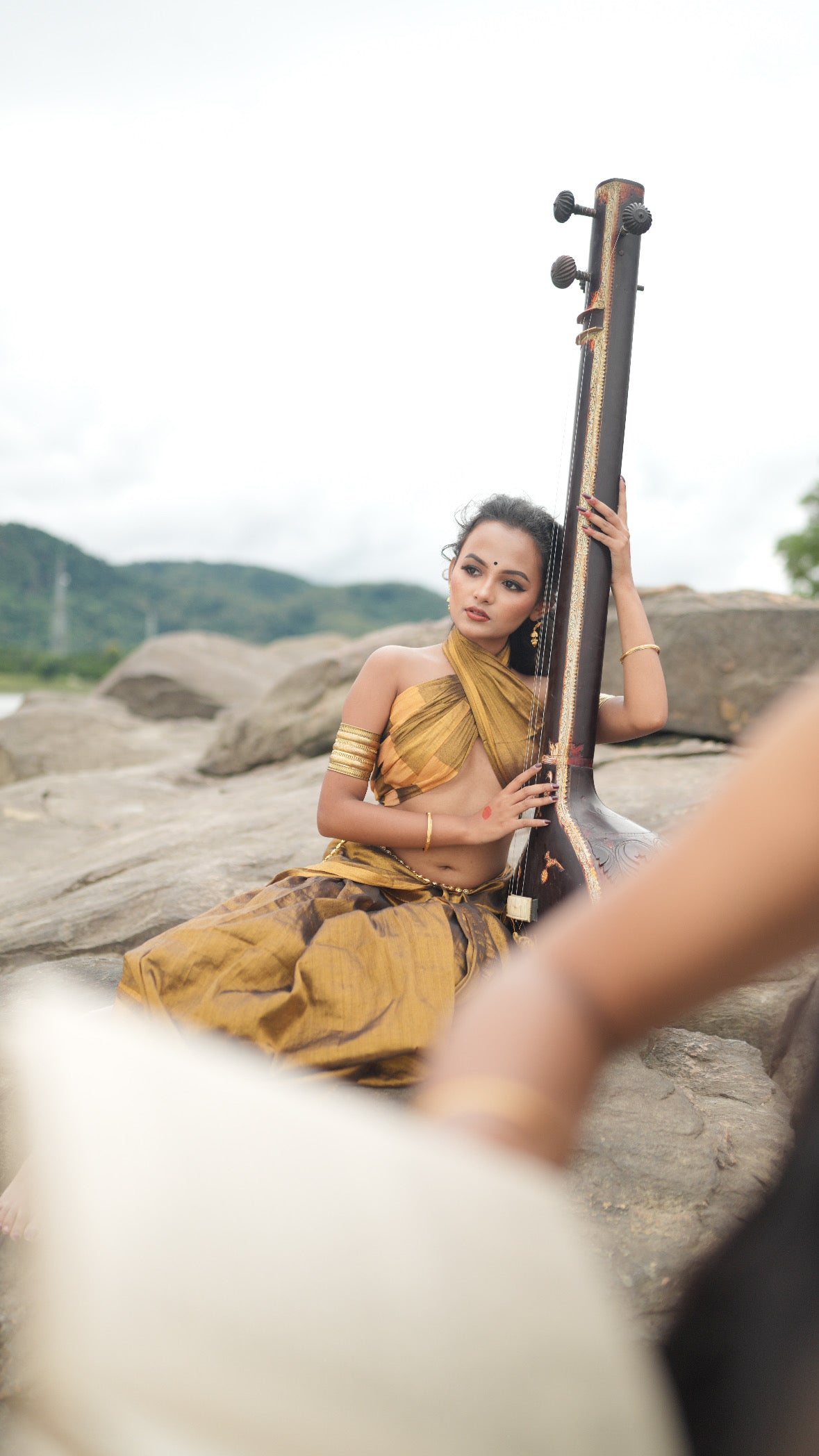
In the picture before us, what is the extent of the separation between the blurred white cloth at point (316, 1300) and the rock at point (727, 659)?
206 inches

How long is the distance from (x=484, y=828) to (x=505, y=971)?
1887 mm

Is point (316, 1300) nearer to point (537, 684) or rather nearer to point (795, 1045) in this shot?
point (537, 684)

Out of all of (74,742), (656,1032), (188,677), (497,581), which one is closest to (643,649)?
(497,581)

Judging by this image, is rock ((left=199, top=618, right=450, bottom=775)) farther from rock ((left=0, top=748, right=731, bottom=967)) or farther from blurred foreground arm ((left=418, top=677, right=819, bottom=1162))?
blurred foreground arm ((left=418, top=677, right=819, bottom=1162))

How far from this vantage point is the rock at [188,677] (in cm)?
1140

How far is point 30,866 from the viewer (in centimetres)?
498

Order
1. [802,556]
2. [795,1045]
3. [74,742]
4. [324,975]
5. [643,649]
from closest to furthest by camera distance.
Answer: [324,975]
[643,649]
[795,1045]
[74,742]
[802,556]

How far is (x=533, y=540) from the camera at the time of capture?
2.53 meters

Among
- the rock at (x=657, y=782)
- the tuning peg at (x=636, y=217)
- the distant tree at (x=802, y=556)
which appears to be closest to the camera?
the tuning peg at (x=636, y=217)

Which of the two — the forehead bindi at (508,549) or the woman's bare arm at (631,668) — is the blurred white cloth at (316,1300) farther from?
the forehead bindi at (508,549)

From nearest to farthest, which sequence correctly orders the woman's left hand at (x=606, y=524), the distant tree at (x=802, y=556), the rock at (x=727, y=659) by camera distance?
the woman's left hand at (x=606, y=524) → the rock at (x=727, y=659) → the distant tree at (x=802, y=556)

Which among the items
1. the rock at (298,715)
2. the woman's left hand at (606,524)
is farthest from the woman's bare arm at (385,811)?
the rock at (298,715)

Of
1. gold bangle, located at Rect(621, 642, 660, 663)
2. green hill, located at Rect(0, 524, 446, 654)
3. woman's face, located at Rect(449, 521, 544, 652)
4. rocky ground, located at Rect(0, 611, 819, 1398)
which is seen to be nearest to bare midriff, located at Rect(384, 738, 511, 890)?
woman's face, located at Rect(449, 521, 544, 652)

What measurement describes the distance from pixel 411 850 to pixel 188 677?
9480 mm
